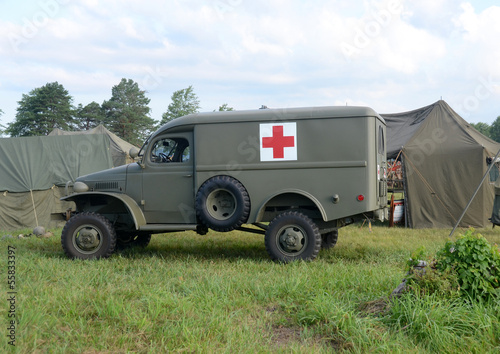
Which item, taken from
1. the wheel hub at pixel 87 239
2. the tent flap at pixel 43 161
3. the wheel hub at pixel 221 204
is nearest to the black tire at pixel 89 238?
the wheel hub at pixel 87 239

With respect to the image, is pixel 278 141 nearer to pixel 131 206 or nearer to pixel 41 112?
pixel 131 206

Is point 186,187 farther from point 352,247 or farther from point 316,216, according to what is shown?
point 352,247

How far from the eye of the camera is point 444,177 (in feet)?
38.8

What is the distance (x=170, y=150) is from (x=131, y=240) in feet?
7.01

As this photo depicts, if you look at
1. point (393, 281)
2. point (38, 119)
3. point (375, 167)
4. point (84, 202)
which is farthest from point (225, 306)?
point (38, 119)

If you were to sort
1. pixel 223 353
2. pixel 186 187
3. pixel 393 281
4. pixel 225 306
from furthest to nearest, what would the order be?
pixel 186 187 → pixel 393 281 → pixel 225 306 → pixel 223 353

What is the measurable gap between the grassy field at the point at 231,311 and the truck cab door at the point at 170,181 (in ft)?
3.18

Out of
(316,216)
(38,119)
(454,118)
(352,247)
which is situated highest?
(38,119)

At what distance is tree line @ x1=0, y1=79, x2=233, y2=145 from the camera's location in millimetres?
47219

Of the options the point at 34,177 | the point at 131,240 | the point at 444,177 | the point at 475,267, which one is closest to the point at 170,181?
the point at 131,240

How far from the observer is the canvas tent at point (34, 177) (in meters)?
13.1

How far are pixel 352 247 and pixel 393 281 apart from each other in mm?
3264

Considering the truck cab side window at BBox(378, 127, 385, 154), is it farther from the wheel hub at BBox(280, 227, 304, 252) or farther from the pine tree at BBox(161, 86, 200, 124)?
the pine tree at BBox(161, 86, 200, 124)

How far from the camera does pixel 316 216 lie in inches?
280
